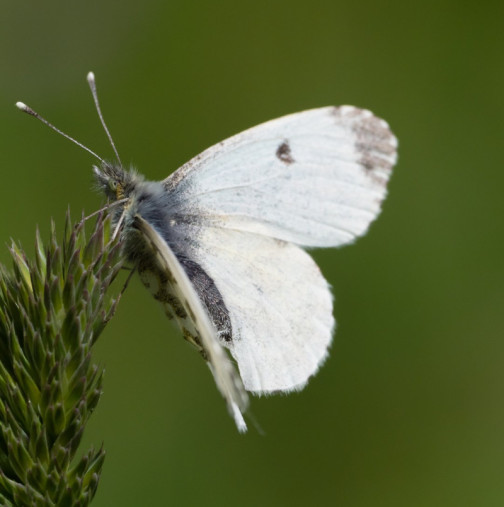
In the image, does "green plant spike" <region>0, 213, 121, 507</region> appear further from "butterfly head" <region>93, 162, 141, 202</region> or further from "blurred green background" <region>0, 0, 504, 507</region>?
"blurred green background" <region>0, 0, 504, 507</region>

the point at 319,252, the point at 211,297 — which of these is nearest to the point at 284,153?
the point at 211,297

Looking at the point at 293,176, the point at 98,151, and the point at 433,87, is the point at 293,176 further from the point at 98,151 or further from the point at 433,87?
the point at 433,87

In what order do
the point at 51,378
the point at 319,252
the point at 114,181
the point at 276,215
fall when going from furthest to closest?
the point at 319,252 → the point at 276,215 → the point at 114,181 → the point at 51,378

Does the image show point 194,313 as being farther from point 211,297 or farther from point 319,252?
point 319,252

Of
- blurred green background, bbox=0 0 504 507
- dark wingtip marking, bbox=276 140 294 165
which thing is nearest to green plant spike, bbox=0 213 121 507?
dark wingtip marking, bbox=276 140 294 165

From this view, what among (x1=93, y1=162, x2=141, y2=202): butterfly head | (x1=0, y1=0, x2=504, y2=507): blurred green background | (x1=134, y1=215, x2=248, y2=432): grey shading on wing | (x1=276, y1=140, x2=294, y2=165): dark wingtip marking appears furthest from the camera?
(x1=0, y1=0, x2=504, y2=507): blurred green background

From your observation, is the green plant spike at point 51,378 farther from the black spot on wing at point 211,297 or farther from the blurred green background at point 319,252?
the blurred green background at point 319,252
